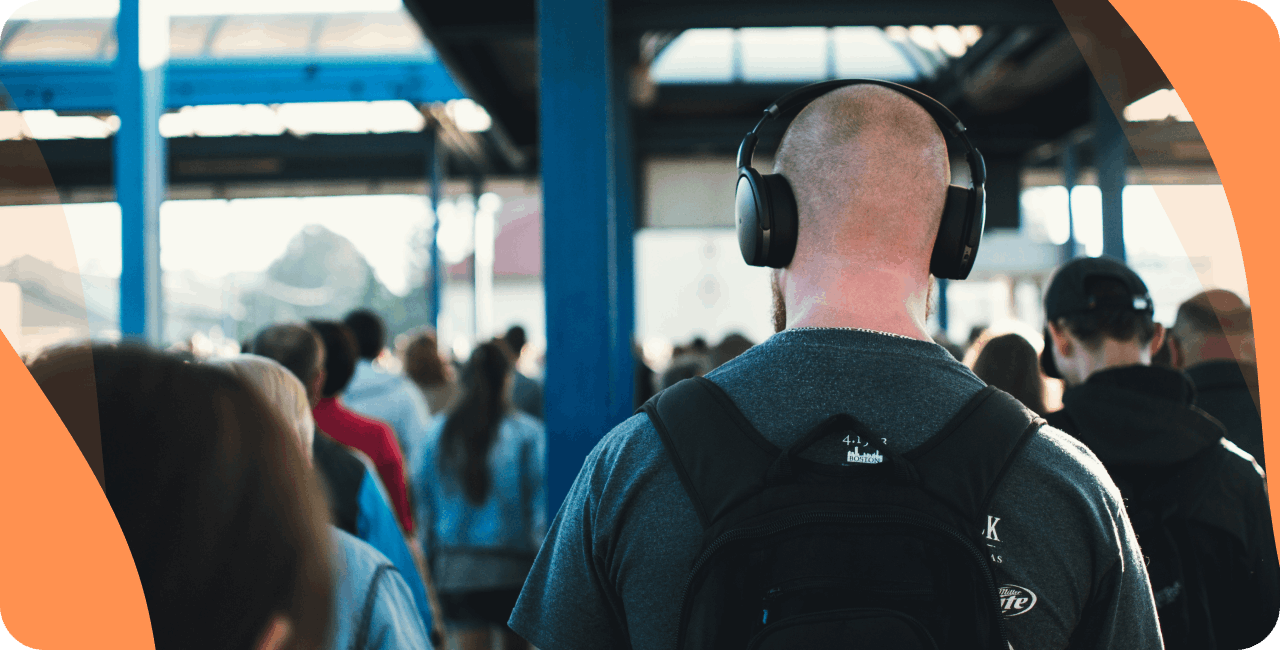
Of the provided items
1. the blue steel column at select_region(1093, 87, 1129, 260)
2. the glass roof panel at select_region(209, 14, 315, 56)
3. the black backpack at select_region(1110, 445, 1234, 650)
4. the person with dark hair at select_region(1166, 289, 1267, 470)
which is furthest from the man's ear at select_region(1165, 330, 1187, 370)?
the glass roof panel at select_region(209, 14, 315, 56)

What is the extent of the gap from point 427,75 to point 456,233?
98.2ft

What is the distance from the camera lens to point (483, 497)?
13.5 ft

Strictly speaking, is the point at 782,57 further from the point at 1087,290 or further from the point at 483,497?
the point at 1087,290

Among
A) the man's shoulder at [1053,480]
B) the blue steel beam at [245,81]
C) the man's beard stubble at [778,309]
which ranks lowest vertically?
the man's shoulder at [1053,480]

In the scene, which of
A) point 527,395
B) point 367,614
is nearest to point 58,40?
point 527,395

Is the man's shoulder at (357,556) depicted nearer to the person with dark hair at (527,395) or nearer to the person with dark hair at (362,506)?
the person with dark hair at (362,506)

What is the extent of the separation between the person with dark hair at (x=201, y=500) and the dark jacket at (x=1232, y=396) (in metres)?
3.11

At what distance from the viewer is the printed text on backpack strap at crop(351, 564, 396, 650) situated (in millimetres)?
1560

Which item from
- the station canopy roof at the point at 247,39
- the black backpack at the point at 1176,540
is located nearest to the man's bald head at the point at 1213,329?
the black backpack at the point at 1176,540

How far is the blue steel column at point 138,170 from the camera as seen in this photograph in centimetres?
471

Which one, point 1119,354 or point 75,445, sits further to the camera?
point 1119,354

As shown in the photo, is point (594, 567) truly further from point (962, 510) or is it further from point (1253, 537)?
point (1253, 537)

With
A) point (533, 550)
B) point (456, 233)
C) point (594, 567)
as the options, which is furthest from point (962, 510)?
point (456, 233)

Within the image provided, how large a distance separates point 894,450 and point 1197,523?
1.37 meters
